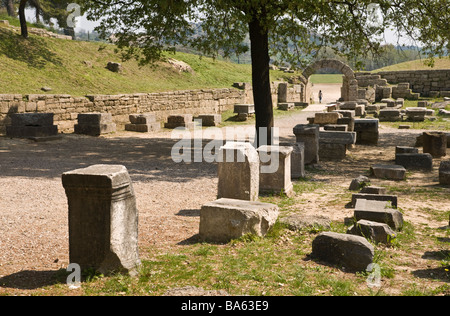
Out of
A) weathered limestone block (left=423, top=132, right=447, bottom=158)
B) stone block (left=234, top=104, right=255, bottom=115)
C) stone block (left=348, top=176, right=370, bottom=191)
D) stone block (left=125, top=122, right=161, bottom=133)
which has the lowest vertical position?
stone block (left=348, top=176, right=370, bottom=191)

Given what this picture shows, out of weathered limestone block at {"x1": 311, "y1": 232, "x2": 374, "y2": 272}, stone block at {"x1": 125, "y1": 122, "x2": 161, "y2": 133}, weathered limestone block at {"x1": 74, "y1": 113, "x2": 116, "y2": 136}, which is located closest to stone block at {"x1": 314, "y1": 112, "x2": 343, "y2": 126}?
stone block at {"x1": 125, "y1": 122, "x2": 161, "y2": 133}

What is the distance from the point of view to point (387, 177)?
11.0 meters

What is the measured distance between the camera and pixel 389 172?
11.0 metres

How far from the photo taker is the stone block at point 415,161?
473 inches

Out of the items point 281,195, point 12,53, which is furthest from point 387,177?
point 12,53

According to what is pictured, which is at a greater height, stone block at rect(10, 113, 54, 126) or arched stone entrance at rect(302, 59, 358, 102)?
arched stone entrance at rect(302, 59, 358, 102)

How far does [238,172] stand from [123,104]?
43.0ft

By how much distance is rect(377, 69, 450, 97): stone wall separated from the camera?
3421 centimetres

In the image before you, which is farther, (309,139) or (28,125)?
(28,125)

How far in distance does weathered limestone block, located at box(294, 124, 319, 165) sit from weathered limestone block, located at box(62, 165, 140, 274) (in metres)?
8.10

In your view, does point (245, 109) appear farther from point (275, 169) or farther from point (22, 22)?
point (275, 169)

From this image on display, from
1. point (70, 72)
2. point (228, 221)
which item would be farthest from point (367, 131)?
point (70, 72)

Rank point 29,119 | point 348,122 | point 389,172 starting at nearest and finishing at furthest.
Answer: point 389,172 → point 29,119 → point 348,122

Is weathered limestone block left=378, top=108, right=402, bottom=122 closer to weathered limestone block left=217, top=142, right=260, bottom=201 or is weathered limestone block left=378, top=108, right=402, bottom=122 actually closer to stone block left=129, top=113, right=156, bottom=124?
stone block left=129, top=113, right=156, bottom=124
